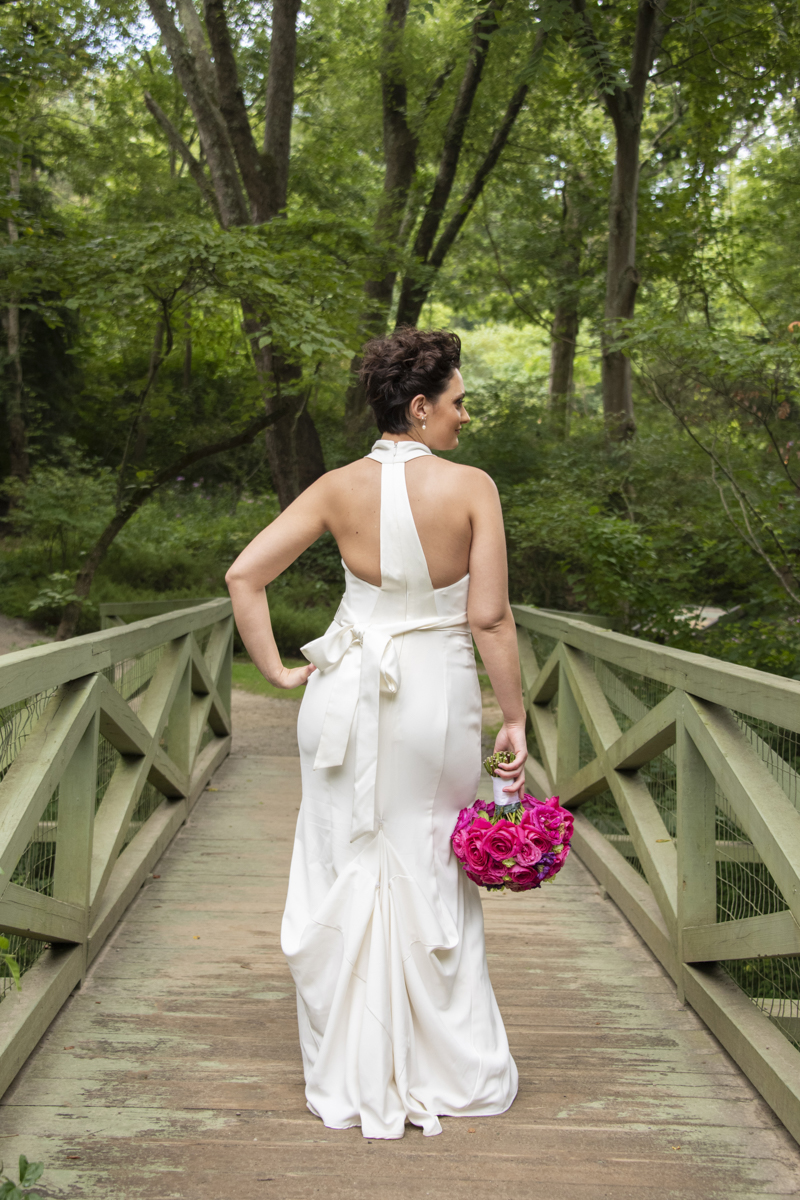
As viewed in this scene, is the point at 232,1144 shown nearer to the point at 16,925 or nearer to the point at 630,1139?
the point at 16,925

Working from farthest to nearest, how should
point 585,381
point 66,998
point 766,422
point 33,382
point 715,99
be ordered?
1. point 585,381
2. point 33,382
3. point 715,99
4. point 766,422
5. point 66,998

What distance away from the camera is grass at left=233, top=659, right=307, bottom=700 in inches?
372

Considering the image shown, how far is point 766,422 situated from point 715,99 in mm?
5369

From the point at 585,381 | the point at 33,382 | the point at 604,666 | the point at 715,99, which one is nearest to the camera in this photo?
the point at 604,666

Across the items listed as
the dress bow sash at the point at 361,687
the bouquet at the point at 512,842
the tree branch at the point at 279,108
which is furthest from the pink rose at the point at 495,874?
the tree branch at the point at 279,108

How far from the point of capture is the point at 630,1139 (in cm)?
216

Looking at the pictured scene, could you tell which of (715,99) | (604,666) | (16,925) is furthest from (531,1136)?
(715,99)

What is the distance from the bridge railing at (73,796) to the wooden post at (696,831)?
1.79 metres

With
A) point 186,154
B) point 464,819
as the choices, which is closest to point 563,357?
point 186,154

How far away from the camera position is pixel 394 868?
7.61 feet

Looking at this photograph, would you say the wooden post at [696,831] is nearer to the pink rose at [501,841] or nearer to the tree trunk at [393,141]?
the pink rose at [501,841]

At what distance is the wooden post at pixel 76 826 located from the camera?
2840 millimetres

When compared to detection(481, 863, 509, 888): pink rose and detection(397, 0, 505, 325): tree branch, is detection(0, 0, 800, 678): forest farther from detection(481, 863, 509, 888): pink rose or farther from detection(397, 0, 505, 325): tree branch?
detection(481, 863, 509, 888): pink rose

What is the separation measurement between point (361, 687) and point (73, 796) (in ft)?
3.63
